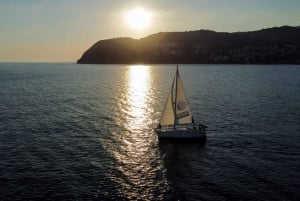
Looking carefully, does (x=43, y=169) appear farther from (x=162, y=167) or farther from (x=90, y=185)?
(x=162, y=167)

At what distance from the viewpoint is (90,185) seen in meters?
47.1

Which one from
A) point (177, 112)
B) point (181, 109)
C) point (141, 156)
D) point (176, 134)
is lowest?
point (141, 156)

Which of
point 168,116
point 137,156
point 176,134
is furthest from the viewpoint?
point 168,116

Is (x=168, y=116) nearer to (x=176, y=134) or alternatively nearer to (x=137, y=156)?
(x=176, y=134)

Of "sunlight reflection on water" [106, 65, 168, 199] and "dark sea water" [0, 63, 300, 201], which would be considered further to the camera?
"sunlight reflection on water" [106, 65, 168, 199]

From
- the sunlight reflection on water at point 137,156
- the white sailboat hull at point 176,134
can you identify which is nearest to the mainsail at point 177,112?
the white sailboat hull at point 176,134

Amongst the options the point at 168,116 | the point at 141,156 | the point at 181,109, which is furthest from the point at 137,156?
the point at 181,109

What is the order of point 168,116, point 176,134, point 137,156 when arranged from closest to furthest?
1. point 137,156
2. point 176,134
3. point 168,116

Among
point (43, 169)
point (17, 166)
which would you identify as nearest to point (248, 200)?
point (43, 169)

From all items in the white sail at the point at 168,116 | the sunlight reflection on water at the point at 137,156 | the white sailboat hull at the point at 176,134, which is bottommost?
the sunlight reflection on water at the point at 137,156

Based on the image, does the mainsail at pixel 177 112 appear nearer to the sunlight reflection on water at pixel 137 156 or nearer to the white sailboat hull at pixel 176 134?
the white sailboat hull at pixel 176 134

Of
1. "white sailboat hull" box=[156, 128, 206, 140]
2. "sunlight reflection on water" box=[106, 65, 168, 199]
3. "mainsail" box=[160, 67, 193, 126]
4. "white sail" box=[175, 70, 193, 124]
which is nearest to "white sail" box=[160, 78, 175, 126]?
"mainsail" box=[160, 67, 193, 126]

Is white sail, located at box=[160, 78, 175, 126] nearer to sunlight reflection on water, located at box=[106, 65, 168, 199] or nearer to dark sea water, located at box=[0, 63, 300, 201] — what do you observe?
dark sea water, located at box=[0, 63, 300, 201]

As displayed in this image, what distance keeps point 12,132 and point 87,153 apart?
23.1m
